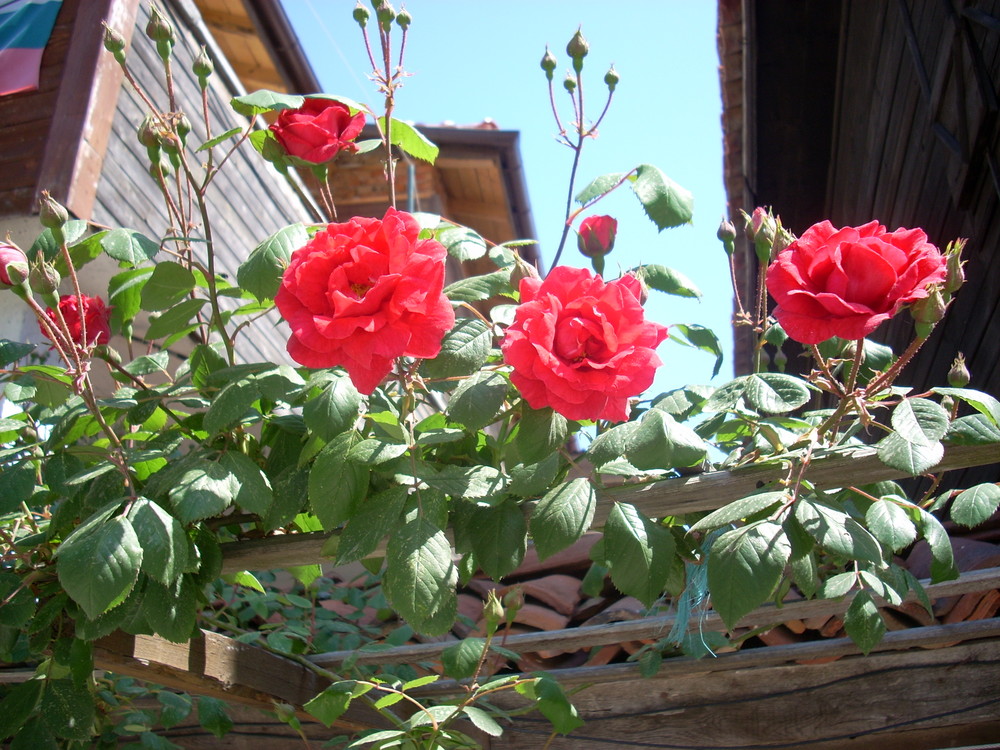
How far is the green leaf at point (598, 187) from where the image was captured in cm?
131

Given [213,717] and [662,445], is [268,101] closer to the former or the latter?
[662,445]

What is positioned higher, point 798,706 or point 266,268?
point 266,268

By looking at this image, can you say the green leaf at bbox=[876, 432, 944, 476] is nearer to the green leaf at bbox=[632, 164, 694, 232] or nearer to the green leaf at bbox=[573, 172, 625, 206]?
the green leaf at bbox=[632, 164, 694, 232]

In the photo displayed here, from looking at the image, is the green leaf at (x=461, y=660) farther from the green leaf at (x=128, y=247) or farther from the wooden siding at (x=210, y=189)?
the wooden siding at (x=210, y=189)

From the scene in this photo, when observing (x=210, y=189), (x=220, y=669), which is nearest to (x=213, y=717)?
(x=220, y=669)

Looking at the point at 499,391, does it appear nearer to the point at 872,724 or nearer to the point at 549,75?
the point at 549,75

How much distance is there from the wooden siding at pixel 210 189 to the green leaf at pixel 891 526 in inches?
113

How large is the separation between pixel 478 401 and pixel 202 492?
36 centimetres

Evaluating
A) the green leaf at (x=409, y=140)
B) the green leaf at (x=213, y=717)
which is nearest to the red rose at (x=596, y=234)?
the green leaf at (x=409, y=140)

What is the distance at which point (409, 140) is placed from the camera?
1.42m

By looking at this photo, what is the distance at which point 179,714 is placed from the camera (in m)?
1.92

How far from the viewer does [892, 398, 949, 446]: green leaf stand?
95 centimetres

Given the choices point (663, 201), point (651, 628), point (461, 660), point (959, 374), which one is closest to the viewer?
point (663, 201)

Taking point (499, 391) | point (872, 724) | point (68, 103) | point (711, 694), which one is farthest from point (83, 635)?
point (68, 103)
